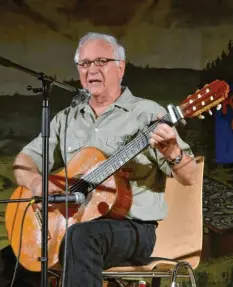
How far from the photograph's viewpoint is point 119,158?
2.43 meters

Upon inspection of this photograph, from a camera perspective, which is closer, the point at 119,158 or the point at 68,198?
the point at 68,198

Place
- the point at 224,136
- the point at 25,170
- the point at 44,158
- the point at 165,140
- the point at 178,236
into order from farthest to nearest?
the point at 224,136 → the point at 25,170 → the point at 178,236 → the point at 165,140 → the point at 44,158

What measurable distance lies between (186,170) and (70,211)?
1.63 feet

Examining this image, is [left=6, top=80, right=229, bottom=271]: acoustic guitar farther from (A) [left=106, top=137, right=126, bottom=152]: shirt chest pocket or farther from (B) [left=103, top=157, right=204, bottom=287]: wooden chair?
(B) [left=103, top=157, right=204, bottom=287]: wooden chair

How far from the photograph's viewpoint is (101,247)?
2271 mm

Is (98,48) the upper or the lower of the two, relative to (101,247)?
upper

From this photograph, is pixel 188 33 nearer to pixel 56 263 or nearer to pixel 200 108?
pixel 200 108

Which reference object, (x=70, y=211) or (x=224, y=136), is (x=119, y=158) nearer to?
(x=70, y=211)

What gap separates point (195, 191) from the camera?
8.43 ft

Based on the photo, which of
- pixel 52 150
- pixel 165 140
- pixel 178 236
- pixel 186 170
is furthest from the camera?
pixel 52 150

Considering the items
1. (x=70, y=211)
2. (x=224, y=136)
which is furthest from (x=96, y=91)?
(x=224, y=136)

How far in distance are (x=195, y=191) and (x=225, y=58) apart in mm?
1022

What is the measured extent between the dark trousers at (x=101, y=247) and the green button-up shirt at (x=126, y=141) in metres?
0.11

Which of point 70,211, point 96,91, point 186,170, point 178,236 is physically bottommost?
point 178,236
